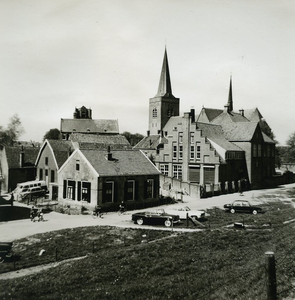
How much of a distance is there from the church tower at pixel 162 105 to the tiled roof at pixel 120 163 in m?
49.5

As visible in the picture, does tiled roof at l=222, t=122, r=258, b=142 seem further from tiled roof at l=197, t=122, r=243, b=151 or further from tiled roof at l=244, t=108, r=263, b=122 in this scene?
tiled roof at l=244, t=108, r=263, b=122

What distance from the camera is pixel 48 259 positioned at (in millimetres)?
17594

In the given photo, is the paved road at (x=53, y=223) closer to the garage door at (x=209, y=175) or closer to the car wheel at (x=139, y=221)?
the car wheel at (x=139, y=221)

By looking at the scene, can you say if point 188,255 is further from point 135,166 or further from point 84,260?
point 135,166

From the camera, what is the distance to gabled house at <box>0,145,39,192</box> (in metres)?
45.7

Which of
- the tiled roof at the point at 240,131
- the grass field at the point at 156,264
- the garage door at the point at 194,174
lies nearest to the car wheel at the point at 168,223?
the grass field at the point at 156,264

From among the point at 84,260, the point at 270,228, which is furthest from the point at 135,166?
the point at 84,260

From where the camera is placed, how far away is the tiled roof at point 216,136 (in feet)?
163

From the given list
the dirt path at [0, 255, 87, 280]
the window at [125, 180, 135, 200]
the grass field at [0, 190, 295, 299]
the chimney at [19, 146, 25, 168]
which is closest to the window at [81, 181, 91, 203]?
the window at [125, 180, 135, 200]

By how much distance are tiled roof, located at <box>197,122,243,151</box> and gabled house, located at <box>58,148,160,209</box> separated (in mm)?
17254

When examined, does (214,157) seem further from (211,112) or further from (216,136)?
(211,112)

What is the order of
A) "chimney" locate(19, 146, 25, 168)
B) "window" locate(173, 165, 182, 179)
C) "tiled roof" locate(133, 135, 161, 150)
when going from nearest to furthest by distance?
"chimney" locate(19, 146, 25, 168)
"window" locate(173, 165, 182, 179)
"tiled roof" locate(133, 135, 161, 150)

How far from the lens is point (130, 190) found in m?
33.2

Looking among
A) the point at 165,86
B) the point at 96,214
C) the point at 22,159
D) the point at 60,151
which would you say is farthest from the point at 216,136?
the point at 165,86
